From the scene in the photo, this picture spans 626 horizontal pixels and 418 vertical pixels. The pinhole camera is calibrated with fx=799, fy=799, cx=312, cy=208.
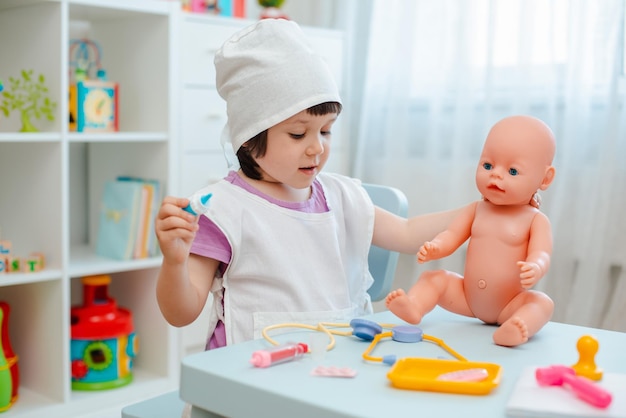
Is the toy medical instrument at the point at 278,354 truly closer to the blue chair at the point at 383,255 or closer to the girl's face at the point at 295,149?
the girl's face at the point at 295,149

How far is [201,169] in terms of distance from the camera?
244cm

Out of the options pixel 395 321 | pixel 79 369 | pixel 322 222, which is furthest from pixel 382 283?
pixel 79 369

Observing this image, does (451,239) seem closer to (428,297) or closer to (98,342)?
(428,297)

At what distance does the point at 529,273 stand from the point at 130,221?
155cm

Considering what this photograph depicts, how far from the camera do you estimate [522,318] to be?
962mm

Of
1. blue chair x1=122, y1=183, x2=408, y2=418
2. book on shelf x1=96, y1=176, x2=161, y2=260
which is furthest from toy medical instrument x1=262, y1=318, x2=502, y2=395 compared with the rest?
book on shelf x1=96, y1=176, x2=161, y2=260

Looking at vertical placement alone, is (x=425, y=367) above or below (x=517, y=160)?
below

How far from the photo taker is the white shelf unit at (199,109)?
2.38 meters

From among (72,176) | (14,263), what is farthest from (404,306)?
(72,176)

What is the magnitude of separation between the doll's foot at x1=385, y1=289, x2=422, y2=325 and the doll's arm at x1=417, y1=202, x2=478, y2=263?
6cm

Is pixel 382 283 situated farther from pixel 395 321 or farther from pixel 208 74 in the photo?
pixel 208 74

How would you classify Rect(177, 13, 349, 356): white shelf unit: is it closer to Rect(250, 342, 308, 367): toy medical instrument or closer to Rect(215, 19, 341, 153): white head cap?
Rect(215, 19, 341, 153): white head cap

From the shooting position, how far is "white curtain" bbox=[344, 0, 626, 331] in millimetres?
2123

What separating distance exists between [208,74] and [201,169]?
29 cm
